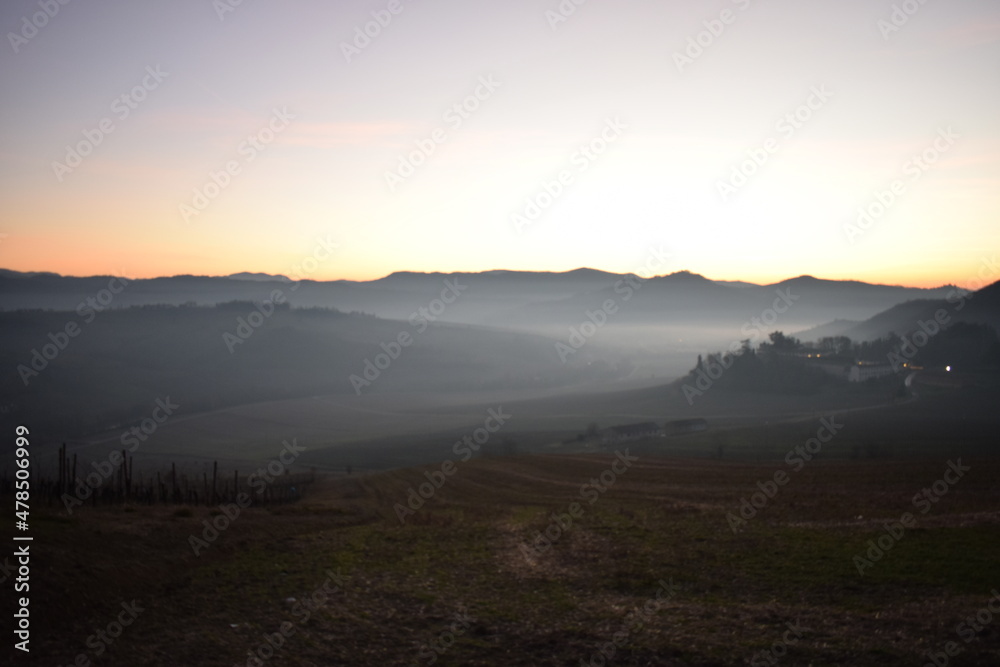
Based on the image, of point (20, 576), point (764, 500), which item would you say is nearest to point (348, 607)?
point (20, 576)

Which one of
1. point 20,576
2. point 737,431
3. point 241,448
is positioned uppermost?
point 20,576

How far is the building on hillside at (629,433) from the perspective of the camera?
240 feet

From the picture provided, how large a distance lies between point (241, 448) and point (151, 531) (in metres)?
82.2

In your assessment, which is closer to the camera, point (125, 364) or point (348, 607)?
point (348, 607)

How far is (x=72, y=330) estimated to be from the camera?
189 metres

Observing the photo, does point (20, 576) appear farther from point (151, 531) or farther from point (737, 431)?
point (737, 431)
